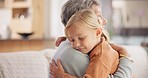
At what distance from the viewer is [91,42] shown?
4.87 ft

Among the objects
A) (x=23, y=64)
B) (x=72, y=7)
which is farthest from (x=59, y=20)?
(x=72, y=7)

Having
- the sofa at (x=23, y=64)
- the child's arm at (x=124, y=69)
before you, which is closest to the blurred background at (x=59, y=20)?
the sofa at (x=23, y=64)

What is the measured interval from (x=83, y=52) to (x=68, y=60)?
0.08m

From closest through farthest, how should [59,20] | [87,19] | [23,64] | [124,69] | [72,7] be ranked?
[87,19], [124,69], [72,7], [23,64], [59,20]

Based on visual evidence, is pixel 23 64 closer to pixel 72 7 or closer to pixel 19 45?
pixel 72 7

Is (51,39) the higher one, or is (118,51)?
(118,51)

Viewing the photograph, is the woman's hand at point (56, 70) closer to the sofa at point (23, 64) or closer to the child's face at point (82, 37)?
the child's face at point (82, 37)

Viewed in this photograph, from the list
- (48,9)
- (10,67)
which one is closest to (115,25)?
(48,9)

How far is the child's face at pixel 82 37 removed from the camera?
4.76 feet

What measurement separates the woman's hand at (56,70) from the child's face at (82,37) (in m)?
0.12

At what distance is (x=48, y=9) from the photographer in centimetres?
582

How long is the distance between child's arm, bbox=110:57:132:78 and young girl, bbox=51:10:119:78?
71mm

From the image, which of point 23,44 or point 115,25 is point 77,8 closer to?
point 23,44

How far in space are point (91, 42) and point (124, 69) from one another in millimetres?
241
